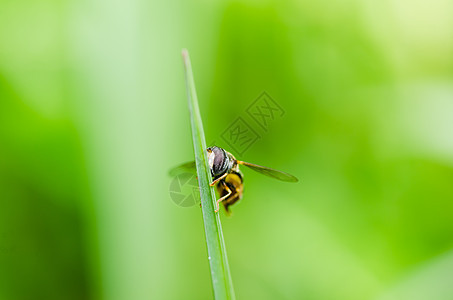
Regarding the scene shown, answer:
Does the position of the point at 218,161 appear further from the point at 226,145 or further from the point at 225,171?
the point at 226,145

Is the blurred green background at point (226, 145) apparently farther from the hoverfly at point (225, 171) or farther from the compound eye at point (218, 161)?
the compound eye at point (218, 161)

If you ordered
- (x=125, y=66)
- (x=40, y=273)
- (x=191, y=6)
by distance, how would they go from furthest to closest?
(x=191, y=6), (x=40, y=273), (x=125, y=66)

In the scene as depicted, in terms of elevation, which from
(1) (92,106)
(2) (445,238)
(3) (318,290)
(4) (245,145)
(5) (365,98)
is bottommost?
(3) (318,290)

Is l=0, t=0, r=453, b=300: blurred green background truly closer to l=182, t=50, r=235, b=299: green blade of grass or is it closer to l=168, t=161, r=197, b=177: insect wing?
l=168, t=161, r=197, b=177: insect wing

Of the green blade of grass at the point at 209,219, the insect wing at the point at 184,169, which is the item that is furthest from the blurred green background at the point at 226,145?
the green blade of grass at the point at 209,219

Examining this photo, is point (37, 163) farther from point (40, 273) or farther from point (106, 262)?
point (106, 262)

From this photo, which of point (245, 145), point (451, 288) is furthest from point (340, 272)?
point (245, 145)
